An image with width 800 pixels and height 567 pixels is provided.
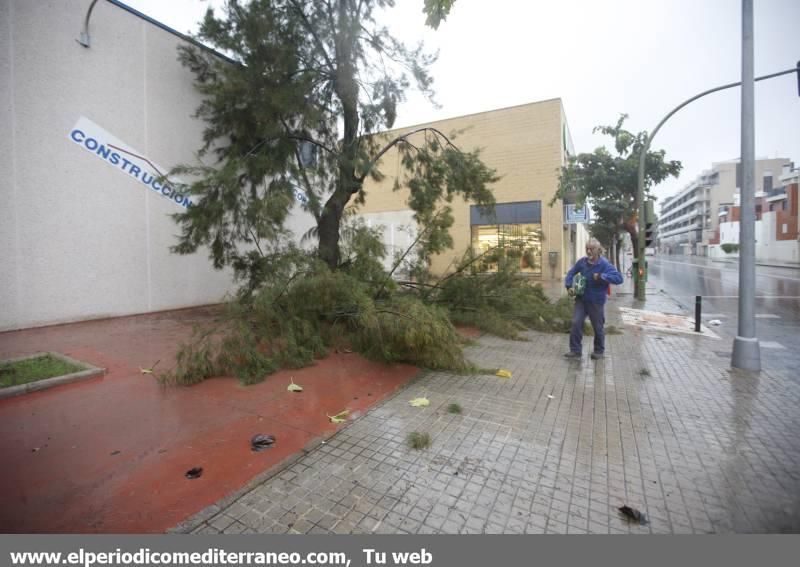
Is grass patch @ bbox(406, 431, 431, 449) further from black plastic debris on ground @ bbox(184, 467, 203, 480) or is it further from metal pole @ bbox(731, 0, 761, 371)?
metal pole @ bbox(731, 0, 761, 371)

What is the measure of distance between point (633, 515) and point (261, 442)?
2.88 meters

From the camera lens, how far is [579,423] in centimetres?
390

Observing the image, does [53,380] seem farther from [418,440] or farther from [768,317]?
[768,317]

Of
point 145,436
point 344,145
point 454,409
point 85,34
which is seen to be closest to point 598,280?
point 454,409

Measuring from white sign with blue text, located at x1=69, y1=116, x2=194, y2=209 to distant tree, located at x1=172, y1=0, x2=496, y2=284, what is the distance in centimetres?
209

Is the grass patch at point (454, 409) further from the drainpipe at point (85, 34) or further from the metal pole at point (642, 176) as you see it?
the drainpipe at point (85, 34)

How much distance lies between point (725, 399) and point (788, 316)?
8.94 metres

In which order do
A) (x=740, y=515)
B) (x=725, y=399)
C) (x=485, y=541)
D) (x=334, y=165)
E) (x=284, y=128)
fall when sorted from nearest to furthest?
1. (x=485, y=541)
2. (x=740, y=515)
3. (x=725, y=399)
4. (x=284, y=128)
5. (x=334, y=165)

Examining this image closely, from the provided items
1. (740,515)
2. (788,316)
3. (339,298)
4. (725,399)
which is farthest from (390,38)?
(788,316)

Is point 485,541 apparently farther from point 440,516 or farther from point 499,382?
point 499,382

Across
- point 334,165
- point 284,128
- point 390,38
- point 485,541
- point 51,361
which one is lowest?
point 485,541

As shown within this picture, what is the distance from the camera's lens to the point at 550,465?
3121 millimetres

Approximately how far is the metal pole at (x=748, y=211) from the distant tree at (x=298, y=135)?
4149 mm

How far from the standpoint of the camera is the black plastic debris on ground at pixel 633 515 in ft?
8.07
